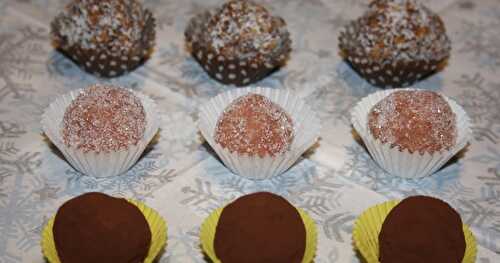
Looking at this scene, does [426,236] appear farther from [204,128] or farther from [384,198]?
[204,128]

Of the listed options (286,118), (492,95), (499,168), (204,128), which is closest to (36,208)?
(204,128)

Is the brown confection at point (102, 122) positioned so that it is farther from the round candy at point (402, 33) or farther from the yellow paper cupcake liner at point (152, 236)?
the round candy at point (402, 33)

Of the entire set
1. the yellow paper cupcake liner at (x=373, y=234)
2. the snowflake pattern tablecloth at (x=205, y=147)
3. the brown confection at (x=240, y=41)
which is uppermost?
the brown confection at (x=240, y=41)

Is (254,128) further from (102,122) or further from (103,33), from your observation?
(103,33)

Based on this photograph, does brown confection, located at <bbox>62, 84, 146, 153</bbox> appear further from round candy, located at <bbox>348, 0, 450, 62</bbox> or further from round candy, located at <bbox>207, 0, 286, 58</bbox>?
round candy, located at <bbox>348, 0, 450, 62</bbox>

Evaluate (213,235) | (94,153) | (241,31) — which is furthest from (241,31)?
(213,235)

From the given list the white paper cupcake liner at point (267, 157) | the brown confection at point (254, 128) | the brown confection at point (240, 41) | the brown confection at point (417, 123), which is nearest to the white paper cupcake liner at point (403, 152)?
the brown confection at point (417, 123)
